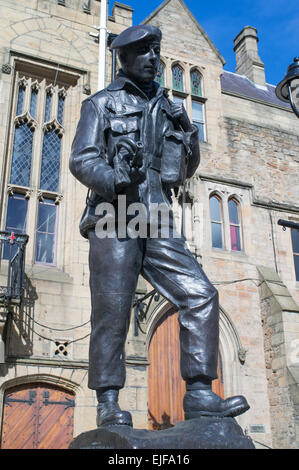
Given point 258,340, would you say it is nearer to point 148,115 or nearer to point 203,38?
point 203,38

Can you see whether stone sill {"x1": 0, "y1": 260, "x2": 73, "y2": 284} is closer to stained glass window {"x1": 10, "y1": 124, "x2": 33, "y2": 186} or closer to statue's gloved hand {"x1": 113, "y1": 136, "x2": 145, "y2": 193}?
stained glass window {"x1": 10, "y1": 124, "x2": 33, "y2": 186}

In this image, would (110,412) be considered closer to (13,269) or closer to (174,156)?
(174,156)

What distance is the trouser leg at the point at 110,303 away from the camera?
9.13 feet

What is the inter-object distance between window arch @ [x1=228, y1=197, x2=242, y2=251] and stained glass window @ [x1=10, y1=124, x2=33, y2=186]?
5361mm

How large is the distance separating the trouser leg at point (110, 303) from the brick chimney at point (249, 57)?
18148 millimetres

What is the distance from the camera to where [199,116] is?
14289mm

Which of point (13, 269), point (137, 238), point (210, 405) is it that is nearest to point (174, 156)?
point (137, 238)

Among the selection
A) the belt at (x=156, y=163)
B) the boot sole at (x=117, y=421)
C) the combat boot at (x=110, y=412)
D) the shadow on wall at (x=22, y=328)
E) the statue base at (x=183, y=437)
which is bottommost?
the statue base at (x=183, y=437)

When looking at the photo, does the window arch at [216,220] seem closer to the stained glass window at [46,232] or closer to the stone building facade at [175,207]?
the stone building facade at [175,207]

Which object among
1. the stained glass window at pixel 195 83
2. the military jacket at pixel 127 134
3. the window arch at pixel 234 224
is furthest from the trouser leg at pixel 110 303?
the stained glass window at pixel 195 83

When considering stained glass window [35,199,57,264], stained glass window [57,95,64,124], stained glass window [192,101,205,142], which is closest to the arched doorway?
stained glass window [35,199,57,264]
